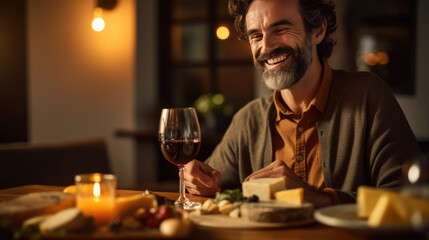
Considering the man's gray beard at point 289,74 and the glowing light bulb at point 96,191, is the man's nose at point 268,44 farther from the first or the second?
the glowing light bulb at point 96,191

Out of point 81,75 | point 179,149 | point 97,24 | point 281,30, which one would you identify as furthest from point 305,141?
point 81,75

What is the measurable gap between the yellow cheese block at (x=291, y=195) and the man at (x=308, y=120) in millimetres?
424

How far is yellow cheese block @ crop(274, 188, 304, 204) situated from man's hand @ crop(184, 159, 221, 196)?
41 centimetres

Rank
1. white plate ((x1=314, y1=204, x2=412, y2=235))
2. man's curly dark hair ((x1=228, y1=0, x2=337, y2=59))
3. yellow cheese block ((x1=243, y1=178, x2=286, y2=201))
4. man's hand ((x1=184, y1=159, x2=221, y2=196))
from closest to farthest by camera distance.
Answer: white plate ((x1=314, y1=204, x2=412, y2=235))
yellow cheese block ((x1=243, y1=178, x2=286, y2=201))
man's hand ((x1=184, y1=159, x2=221, y2=196))
man's curly dark hair ((x1=228, y1=0, x2=337, y2=59))

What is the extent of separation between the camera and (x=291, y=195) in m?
1.13

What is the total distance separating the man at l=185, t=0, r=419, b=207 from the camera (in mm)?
1673

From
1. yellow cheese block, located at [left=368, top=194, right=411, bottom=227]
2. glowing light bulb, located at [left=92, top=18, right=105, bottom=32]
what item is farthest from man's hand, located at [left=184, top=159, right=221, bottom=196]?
glowing light bulb, located at [left=92, top=18, right=105, bottom=32]

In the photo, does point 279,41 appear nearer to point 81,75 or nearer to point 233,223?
point 233,223

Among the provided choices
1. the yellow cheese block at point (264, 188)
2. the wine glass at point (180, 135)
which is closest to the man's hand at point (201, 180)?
the wine glass at point (180, 135)

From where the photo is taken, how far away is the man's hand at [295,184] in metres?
1.30

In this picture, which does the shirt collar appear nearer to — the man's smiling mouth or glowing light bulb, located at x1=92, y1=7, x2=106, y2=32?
the man's smiling mouth

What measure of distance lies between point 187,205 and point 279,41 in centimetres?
79

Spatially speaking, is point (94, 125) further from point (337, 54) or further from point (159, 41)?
point (337, 54)

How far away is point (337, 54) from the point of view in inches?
170
